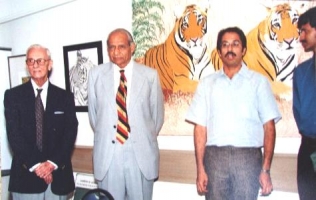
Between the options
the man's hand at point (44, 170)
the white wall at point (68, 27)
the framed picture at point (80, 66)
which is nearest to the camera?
the man's hand at point (44, 170)

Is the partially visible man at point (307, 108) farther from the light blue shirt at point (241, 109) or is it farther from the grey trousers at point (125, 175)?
the grey trousers at point (125, 175)

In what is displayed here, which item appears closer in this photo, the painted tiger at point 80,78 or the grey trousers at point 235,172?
the grey trousers at point 235,172

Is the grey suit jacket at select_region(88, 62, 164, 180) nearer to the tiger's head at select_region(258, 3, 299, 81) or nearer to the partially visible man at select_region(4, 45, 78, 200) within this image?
the partially visible man at select_region(4, 45, 78, 200)

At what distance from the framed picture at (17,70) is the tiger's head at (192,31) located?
1.28 metres

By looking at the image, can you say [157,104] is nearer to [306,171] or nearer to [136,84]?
[136,84]

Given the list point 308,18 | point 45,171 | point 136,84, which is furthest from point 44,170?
point 308,18

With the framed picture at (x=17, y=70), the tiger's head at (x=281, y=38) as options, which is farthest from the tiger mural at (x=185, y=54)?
the framed picture at (x=17, y=70)

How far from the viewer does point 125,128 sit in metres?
1.98

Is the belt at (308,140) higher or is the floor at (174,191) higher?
the belt at (308,140)

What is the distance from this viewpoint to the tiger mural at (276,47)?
5.74ft

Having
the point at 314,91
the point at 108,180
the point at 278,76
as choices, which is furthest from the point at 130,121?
the point at 314,91

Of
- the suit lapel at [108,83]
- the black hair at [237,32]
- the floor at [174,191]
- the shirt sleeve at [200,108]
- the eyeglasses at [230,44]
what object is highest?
the black hair at [237,32]

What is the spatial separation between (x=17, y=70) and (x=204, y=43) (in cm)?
154

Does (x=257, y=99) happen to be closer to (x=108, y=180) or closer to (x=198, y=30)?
(x=198, y=30)
